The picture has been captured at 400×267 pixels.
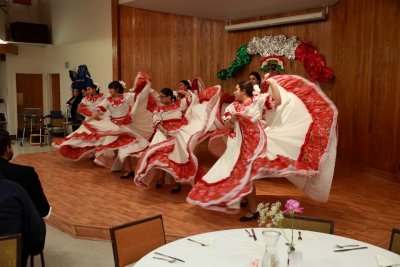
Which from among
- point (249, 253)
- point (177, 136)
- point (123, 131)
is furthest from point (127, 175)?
point (249, 253)

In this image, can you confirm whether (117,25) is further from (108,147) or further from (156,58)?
(108,147)

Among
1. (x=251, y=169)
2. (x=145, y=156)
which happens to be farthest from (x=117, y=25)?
(x=251, y=169)

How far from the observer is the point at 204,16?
8789mm

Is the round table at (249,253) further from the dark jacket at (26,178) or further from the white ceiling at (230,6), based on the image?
the white ceiling at (230,6)

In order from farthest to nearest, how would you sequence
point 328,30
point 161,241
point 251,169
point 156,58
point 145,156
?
point 156,58, point 328,30, point 145,156, point 251,169, point 161,241

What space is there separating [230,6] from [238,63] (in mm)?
1435

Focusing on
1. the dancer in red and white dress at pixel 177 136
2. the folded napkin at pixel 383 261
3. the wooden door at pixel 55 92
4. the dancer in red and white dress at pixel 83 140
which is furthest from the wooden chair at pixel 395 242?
the wooden door at pixel 55 92

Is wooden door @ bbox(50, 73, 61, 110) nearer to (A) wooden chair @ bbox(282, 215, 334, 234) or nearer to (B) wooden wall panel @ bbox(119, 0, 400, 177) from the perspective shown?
(B) wooden wall panel @ bbox(119, 0, 400, 177)

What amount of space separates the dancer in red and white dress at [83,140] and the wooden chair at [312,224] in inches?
197

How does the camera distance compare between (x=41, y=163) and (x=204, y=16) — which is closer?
(x=41, y=163)

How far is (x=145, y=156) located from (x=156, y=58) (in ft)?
17.4

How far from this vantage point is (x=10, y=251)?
2.16 m

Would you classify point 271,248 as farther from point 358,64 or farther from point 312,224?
point 358,64

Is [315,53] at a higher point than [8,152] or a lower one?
higher
